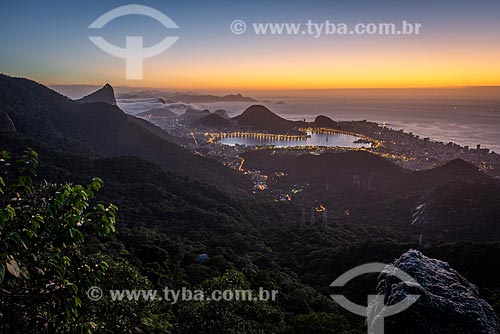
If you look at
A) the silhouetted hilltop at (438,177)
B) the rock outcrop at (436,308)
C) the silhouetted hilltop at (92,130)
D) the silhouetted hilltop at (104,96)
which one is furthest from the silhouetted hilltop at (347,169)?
the silhouetted hilltop at (104,96)

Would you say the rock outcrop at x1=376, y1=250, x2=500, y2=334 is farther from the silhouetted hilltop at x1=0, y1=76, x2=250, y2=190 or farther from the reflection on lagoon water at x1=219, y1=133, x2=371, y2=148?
the reflection on lagoon water at x1=219, y1=133, x2=371, y2=148

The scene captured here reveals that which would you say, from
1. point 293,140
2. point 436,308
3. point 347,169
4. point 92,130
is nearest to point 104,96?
point 92,130

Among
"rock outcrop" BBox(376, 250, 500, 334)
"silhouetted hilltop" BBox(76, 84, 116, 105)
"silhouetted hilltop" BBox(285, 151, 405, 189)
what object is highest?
"silhouetted hilltop" BBox(76, 84, 116, 105)

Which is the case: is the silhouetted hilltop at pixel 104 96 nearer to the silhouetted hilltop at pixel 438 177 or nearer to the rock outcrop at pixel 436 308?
the silhouetted hilltop at pixel 438 177

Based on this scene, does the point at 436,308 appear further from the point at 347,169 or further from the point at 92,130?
the point at 347,169

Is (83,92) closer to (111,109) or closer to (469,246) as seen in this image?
(111,109)

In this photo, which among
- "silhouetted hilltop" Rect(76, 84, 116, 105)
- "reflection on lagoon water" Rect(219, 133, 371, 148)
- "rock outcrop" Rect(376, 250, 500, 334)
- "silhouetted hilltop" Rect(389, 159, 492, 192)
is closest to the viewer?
"rock outcrop" Rect(376, 250, 500, 334)

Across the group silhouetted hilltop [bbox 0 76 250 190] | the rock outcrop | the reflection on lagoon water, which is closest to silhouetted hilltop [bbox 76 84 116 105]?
silhouetted hilltop [bbox 0 76 250 190]

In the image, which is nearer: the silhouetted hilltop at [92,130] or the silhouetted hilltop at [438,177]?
the silhouetted hilltop at [92,130]
